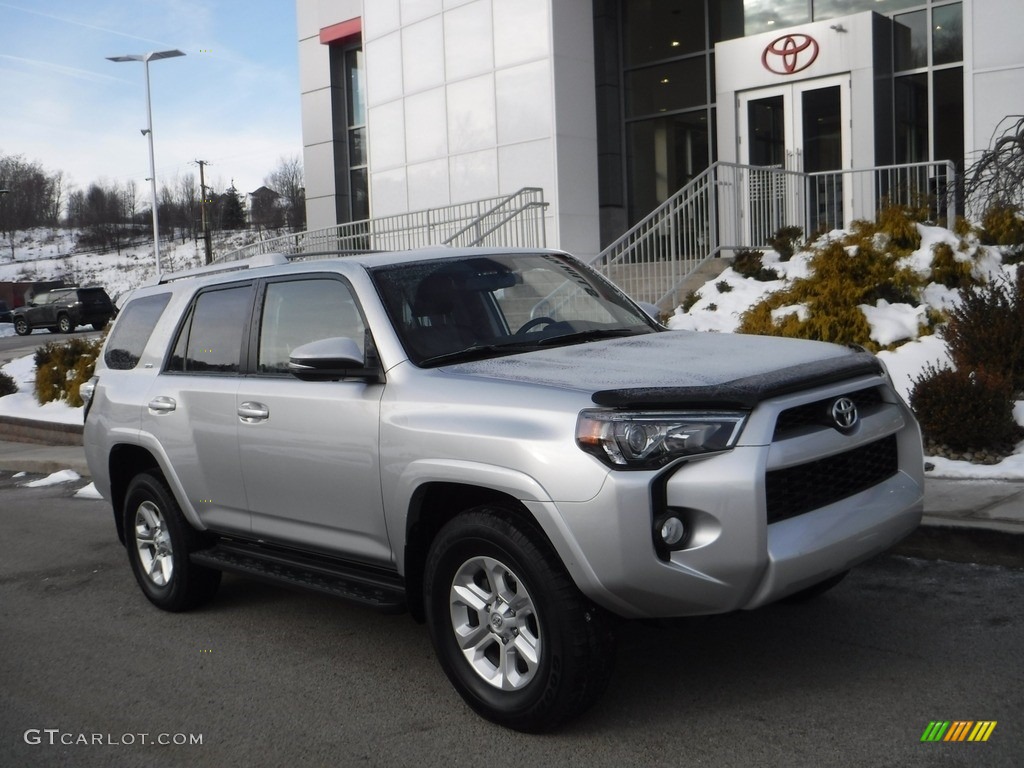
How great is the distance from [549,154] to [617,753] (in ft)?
56.9

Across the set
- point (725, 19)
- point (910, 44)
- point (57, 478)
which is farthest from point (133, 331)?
point (725, 19)

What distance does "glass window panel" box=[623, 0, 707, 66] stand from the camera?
2230 cm

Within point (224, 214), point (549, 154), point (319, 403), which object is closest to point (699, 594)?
point (319, 403)

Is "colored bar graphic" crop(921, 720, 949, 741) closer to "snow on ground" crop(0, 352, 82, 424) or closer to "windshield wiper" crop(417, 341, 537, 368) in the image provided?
"windshield wiper" crop(417, 341, 537, 368)

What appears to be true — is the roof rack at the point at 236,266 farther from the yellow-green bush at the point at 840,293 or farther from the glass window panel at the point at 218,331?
the yellow-green bush at the point at 840,293

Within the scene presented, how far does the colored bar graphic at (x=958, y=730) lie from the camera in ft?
12.3

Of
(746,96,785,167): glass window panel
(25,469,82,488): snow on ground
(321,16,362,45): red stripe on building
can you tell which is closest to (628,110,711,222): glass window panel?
(746,96,785,167): glass window panel

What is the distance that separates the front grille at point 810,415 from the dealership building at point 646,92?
11.3 meters

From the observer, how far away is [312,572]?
498cm

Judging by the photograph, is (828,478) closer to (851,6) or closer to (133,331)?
(133,331)

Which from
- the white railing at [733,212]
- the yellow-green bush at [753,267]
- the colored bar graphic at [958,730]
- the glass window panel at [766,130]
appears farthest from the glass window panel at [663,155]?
the colored bar graphic at [958,730]

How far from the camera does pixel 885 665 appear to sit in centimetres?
448

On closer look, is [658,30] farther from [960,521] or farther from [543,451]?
[543,451]

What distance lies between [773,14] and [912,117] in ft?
12.2
